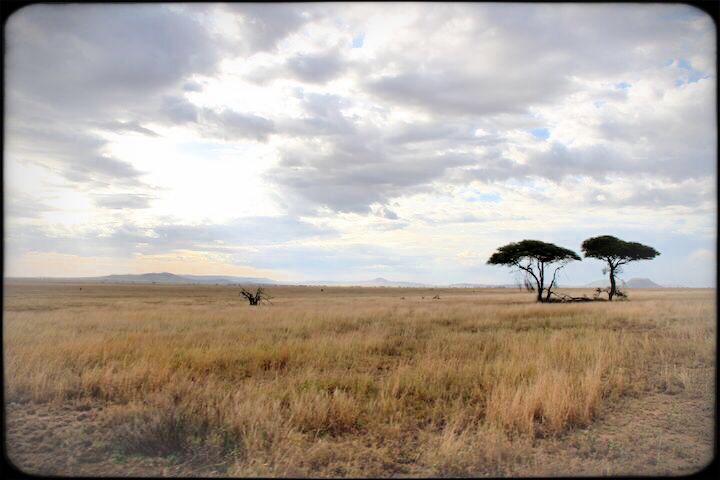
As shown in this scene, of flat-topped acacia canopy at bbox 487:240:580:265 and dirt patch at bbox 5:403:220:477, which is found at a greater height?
flat-topped acacia canopy at bbox 487:240:580:265

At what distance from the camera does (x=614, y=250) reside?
39156 millimetres

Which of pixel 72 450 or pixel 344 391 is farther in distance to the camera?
pixel 344 391

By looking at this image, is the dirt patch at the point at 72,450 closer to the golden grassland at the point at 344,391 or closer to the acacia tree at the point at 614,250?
the golden grassland at the point at 344,391

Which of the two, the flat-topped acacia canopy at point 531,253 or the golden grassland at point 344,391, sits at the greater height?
the flat-topped acacia canopy at point 531,253

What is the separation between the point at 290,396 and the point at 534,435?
300 cm

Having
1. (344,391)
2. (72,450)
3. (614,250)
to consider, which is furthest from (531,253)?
(72,450)

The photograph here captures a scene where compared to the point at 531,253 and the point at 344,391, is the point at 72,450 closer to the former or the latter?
the point at 344,391

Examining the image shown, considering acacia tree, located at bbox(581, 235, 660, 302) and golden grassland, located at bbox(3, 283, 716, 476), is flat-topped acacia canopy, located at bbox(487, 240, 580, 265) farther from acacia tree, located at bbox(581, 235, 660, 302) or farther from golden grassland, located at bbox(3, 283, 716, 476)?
golden grassland, located at bbox(3, 283, 716, 476)

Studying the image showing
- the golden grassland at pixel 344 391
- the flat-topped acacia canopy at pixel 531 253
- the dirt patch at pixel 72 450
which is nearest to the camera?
the dirt patch at pixel 72 450

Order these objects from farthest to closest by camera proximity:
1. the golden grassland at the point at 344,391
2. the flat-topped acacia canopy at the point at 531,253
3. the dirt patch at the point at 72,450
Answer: the flat-topped acacia canopy at the point at 531,253
the golden grassland at the point at 344,391
the dirt patch at the point at 72,450

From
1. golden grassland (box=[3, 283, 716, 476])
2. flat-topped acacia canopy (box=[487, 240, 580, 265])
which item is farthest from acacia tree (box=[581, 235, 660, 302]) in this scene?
golden grassland (box=[3, 283, 716, 476])

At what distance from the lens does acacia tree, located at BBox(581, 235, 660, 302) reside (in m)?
39.1

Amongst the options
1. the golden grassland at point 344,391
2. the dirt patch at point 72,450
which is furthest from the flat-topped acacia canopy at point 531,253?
the dirt patch at point 72,450

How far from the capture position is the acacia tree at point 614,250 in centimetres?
3906
